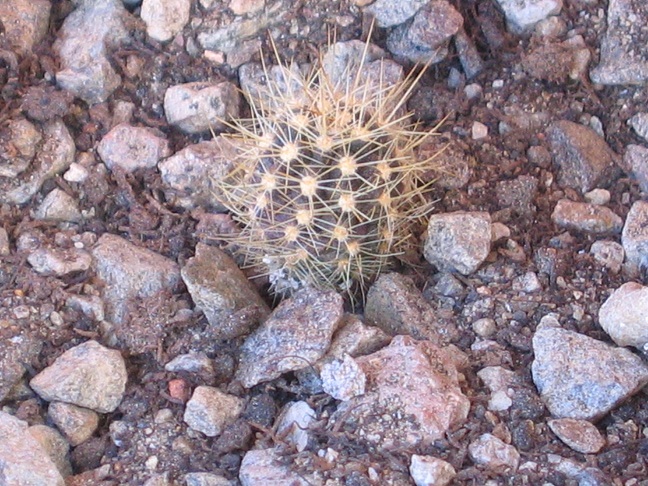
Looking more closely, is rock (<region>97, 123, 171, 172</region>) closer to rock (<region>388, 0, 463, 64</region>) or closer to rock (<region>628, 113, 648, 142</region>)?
rock (<region>388, 0, 463, 64</region>)

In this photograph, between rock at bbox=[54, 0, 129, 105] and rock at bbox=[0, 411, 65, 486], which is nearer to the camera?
rock at bbox=[0, 411, 65, 486]

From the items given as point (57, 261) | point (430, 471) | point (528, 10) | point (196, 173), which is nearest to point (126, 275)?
point (57, 261)

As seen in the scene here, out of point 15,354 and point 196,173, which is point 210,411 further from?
point 196,173

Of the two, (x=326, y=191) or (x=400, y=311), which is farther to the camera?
(x=400, y=311)

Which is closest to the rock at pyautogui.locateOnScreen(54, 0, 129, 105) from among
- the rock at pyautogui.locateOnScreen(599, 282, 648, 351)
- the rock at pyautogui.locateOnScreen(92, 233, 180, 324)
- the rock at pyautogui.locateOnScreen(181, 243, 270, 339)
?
the rock at pyautogui.locateOnScreen(92, 233, 180, 324)

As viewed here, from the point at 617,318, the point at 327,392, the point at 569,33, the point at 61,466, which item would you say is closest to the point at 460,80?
the point at 569,33
